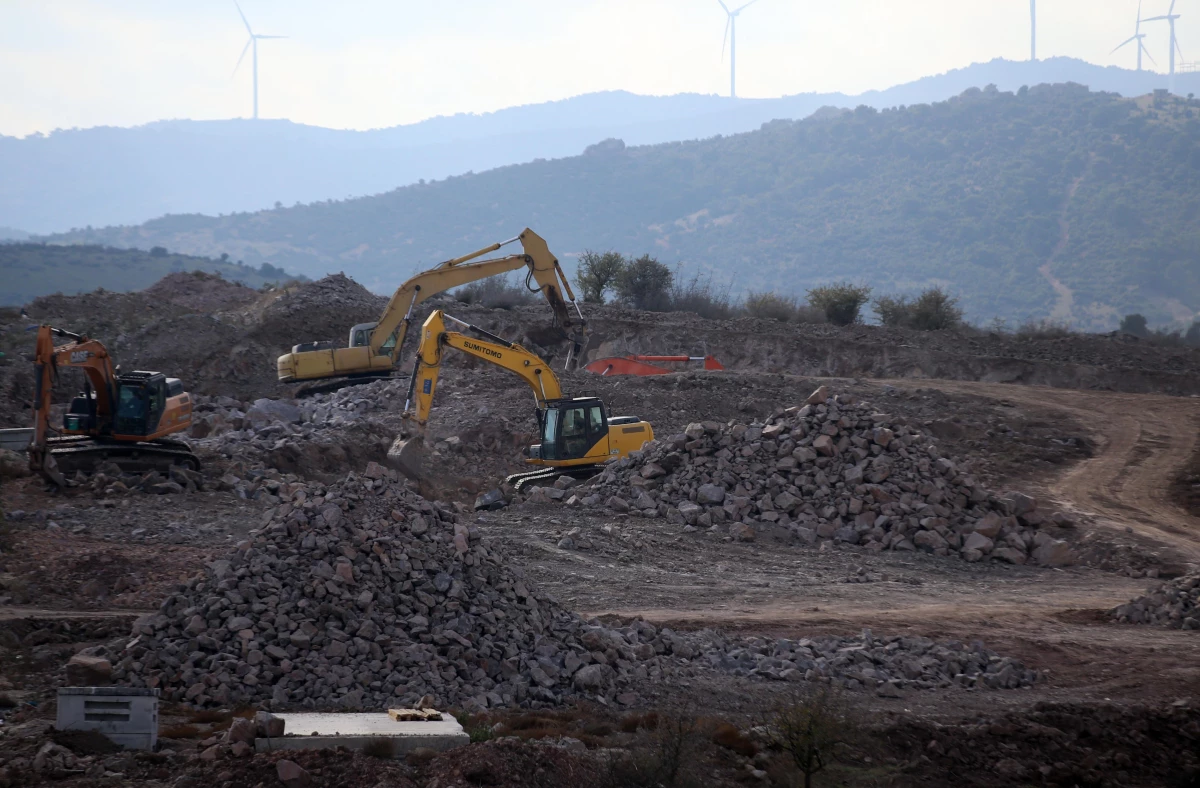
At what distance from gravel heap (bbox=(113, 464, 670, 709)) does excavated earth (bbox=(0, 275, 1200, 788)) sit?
0.10 ft

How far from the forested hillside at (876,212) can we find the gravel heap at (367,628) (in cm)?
6943

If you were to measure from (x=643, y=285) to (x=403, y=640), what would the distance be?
3319cm

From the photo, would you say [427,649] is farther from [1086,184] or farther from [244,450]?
Answer: [1086,184]

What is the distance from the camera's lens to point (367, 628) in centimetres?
848

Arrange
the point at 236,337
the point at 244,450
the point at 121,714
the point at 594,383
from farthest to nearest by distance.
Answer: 1. the point at 236,337
2. the point at 594,383
3. the point at 244,450
4. the point at 121,714

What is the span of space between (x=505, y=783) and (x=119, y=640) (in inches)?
158

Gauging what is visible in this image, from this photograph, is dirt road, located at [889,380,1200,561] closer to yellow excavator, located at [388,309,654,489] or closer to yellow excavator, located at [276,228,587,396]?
yellow excavator, located at [388,309,654,489]

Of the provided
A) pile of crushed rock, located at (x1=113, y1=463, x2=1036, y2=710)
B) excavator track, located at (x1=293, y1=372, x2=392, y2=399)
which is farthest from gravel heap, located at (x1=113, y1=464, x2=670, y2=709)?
excavator track, located at (x1=293, y1=372, x2=392, y2=399)

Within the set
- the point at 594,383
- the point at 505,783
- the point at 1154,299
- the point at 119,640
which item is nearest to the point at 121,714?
the point at 119,640

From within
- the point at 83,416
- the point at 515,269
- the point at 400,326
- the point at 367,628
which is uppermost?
the point at 515,269

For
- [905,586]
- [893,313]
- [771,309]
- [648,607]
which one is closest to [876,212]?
[771,309]

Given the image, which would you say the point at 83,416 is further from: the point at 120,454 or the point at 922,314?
the point at 922,314

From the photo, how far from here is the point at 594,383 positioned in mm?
25438

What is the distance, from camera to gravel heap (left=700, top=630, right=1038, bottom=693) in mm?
9328
